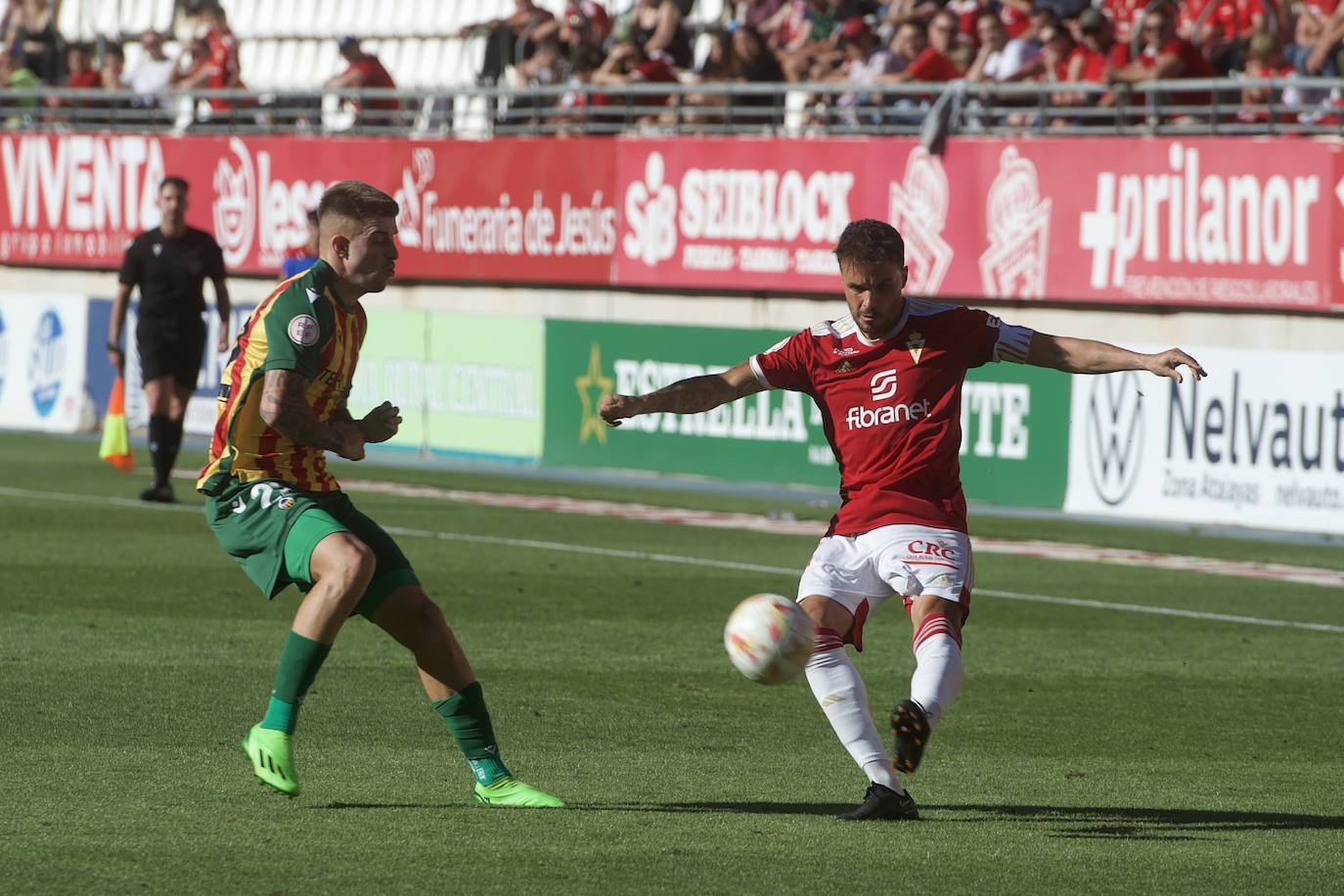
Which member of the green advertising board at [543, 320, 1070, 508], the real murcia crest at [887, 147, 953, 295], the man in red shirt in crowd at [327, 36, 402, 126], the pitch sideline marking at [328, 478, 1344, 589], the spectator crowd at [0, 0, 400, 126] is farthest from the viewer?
the spectator crowd at [0, 0, 400, 126]

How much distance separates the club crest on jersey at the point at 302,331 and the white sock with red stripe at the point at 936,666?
2.07 meters

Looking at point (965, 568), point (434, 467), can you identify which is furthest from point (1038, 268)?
point (965, 568)

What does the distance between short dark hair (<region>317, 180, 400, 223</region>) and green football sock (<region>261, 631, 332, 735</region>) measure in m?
1.29

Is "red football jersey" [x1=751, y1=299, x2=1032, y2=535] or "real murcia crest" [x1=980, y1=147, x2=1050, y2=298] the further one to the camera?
"real murcia crest" [x1=980, y1=147, x2=1050, y2=298]

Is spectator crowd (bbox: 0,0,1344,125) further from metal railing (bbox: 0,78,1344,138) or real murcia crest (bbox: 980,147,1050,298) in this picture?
real murcia crest (bbox: 980,147,1050,298)

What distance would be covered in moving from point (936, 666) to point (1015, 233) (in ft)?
44.9

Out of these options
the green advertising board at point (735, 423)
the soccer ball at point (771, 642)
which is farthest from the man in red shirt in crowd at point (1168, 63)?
the soccer ball at point (771, 642)

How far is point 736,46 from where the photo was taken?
2331 centimetres

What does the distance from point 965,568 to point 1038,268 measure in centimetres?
1313

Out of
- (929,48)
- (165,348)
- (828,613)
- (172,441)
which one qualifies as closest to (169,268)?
(165,348)

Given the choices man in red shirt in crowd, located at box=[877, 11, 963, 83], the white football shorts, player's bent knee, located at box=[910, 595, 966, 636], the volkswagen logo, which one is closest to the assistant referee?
the volkswagen logo

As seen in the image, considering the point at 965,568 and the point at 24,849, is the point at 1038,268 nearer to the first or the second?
the point at 965,568

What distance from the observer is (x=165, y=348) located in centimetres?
1775

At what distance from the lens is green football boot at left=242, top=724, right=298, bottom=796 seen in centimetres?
702
